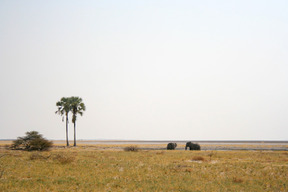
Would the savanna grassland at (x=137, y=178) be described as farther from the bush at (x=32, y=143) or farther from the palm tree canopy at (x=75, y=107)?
the palm tree canopy at (x=75, y=107)

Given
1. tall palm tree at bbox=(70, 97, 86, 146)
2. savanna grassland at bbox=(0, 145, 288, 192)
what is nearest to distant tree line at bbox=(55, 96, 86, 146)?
tall palm tree at bbox=(70, 97, 86, 146)

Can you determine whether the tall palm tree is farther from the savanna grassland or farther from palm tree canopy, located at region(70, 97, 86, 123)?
the savanna grassland

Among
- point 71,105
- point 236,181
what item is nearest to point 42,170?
point 236,181

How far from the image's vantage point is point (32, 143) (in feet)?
160

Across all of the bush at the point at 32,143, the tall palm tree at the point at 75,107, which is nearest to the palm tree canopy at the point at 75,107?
the tall palm tree at the point at 75,107

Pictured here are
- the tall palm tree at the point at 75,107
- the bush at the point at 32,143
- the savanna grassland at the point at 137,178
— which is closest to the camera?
the savanna grassland at the point at 137,178

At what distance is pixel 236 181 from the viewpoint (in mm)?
21016

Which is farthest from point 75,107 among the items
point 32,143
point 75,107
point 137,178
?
point 137,178

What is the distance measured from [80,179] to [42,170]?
18.9 feet

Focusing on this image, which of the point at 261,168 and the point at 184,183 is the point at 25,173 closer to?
the point at 184,183

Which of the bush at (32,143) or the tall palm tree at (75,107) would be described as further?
the tall palm tree at (75,107)

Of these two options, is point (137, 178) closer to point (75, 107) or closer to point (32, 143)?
point (32, 143)

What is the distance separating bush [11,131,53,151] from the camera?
161 ft

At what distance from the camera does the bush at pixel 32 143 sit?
161 feet
